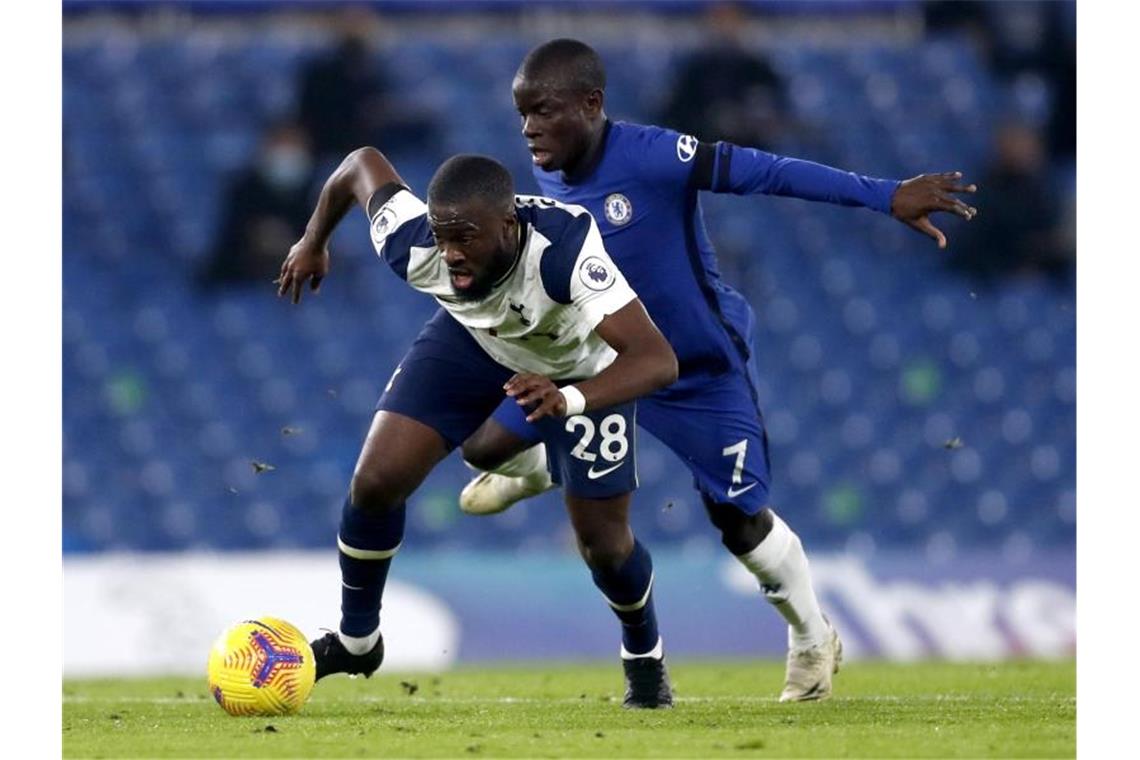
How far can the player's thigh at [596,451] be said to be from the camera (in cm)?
630

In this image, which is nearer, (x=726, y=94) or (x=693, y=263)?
(x=693, y=263)

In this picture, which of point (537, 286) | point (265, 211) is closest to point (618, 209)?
point (537, 286)

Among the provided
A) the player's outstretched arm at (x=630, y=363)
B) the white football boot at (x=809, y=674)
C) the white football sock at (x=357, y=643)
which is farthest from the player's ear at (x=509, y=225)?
the white football boot at (x=809, y=674)

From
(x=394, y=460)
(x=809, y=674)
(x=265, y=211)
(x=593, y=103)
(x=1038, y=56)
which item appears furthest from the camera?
(x=1038, y=56)

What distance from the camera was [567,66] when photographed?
641 cm

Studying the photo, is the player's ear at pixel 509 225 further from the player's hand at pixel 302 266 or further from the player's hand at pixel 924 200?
the player's hand at pixel 924 200

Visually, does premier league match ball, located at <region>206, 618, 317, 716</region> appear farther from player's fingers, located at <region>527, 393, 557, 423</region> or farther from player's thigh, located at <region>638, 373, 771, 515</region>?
player's thigh, located at <region>638, 373, 771, 515</region>

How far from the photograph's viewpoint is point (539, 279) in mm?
5867

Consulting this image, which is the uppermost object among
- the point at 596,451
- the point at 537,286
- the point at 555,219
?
the point at 555,219

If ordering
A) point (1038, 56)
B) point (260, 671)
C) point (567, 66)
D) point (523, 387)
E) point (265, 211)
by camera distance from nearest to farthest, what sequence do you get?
point (523, 387) < point (260, 671) < point (567, 66) < point (265, 211) < point (1038, 56)

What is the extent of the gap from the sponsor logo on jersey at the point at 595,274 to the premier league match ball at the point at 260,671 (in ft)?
5.10

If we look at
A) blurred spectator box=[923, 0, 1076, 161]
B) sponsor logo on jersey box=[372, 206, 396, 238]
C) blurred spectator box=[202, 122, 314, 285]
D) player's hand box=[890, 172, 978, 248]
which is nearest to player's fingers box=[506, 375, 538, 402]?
sponsor logo on jersey box=[372, 206, 396, 238]

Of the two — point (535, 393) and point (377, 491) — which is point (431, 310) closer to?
point (377, 491)

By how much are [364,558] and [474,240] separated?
132cm
